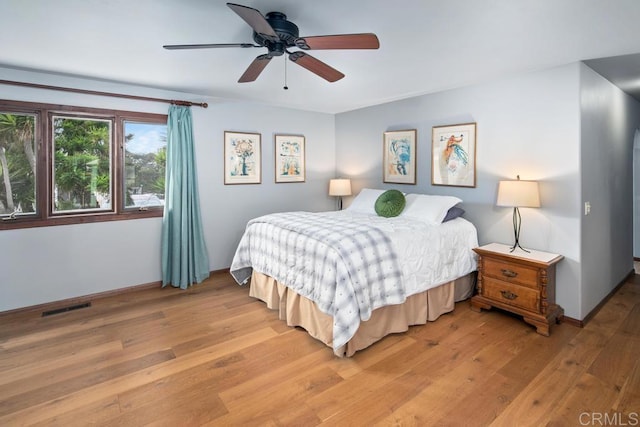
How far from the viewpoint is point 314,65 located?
8.23 ft

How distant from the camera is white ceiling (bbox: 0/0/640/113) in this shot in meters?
2.04

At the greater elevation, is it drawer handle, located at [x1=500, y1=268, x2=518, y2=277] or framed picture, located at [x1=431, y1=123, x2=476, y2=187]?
framed picture, located at [x1=431, y1=123, x2=476, y2=187]

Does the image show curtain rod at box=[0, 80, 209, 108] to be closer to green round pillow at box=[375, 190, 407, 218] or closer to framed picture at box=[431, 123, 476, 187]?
green round pillow at box=[375, 190, 407, 218]

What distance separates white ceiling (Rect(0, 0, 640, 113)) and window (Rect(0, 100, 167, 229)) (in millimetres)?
471

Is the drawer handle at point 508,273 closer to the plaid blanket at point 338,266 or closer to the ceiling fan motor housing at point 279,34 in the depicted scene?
the plaid blanket at point 338,266

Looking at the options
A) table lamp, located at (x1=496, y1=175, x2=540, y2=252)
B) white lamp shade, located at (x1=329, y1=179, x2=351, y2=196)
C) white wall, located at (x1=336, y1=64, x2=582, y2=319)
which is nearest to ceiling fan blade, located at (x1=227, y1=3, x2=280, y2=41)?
table lamp, located at (x1=496, y1=175, x2=540, y2=252)

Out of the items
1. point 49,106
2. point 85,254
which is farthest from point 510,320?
point 49,106

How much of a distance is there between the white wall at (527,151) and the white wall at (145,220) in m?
1.82

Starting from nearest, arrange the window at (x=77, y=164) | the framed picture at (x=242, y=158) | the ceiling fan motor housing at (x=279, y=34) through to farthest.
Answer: the ceiling fan motor housing at (x=279, y=34) → the window at (x=77, y=164) → the framed picture at (x=242, y=158)

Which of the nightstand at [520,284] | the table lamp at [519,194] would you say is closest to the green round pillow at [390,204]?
the nightstand at [520,284]

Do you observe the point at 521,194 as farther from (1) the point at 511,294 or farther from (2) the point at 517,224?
(1) the point at 511,294

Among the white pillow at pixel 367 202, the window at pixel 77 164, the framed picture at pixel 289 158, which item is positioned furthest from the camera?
the framed picture at pixel 289 158

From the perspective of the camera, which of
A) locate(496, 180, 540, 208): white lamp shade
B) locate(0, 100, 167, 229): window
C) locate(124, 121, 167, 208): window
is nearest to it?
locate(496, 180, 540, 208): white lamp shade

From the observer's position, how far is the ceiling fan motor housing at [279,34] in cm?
207
